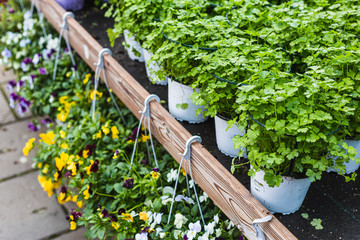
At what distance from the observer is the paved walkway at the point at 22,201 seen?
236 centimetres

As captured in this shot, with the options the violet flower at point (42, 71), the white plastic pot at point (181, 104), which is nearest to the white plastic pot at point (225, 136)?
the white plastic pot at point (181, 104)

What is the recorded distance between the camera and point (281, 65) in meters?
1.46

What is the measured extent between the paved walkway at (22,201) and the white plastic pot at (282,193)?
4.37ft

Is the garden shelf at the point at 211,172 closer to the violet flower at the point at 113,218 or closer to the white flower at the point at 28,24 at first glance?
the violet flower at the point at 113,218

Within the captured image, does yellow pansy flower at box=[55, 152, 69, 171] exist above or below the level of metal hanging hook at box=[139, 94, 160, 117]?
below

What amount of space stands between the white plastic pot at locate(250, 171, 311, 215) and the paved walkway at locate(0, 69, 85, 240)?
4.37 feet

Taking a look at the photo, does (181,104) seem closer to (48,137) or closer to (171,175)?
(171,175)

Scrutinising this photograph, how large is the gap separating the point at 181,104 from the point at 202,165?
0.30 metres

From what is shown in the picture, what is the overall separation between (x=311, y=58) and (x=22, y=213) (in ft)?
6.52

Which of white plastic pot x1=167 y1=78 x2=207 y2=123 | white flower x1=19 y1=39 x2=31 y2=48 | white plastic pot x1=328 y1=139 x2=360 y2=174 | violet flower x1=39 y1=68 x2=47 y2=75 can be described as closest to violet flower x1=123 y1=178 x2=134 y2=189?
white plastic pot x1=167 y1=78 x2=207 y2=123

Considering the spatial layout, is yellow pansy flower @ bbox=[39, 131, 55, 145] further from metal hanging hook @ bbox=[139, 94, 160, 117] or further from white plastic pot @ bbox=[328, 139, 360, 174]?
white plastic pot @ bbox=[328, 139, 360, 174]

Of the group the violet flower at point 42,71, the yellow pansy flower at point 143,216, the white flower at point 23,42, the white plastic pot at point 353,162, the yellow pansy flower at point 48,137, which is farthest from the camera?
the white flower at point 23,42

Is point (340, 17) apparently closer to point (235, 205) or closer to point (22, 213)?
point (235, 205)

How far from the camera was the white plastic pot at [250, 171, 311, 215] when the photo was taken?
132 centimetres
